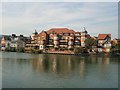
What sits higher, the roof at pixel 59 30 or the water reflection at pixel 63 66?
the roof at pixel 59 30

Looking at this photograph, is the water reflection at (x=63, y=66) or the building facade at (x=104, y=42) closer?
the water reflection at (x=63, y=66)

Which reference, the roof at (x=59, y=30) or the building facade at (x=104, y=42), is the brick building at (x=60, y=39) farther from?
the building facade at (x=104, y=42)

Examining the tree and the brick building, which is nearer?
the tree

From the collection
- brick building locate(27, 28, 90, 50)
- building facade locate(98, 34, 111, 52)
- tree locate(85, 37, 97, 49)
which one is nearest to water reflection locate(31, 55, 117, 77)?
tree locate(85, 37, 97, 49)

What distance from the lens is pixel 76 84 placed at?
11797 millimetres

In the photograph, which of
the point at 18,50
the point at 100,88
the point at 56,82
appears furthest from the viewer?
the point at 18,50

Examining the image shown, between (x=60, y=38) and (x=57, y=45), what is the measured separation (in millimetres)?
2020

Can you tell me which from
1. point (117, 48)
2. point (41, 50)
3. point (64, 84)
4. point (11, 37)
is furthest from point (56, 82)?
point (11, 37)

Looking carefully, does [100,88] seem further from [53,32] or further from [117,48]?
[53,32]

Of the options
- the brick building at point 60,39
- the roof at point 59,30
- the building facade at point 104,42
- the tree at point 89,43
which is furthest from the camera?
the roof at point 59,30

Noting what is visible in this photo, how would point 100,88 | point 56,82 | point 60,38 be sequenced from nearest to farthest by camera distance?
point 100,88 < point 56,82 < point 60,38

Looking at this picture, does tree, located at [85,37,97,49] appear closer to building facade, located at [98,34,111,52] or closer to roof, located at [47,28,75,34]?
building facade, located at [98,34,111,52]

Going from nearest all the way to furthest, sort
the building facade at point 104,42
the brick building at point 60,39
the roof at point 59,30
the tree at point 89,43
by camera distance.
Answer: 1. the tree at point 89,43
2. the building facade at point 104,42
3. the brick building at point 60,39
4. the roof at point 59,30

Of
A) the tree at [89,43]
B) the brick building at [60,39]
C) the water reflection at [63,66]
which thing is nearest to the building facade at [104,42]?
the brick building at [60,39]
